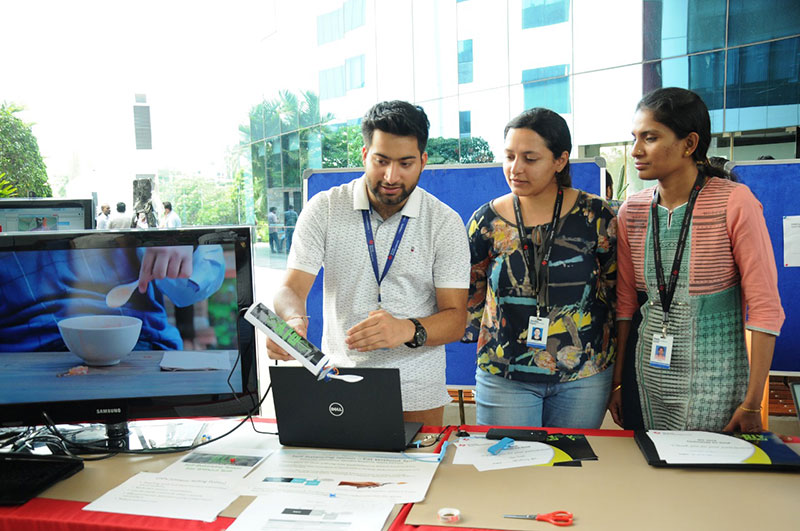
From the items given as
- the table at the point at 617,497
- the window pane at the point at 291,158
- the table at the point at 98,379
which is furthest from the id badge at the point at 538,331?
the window pane at the point at 291,158

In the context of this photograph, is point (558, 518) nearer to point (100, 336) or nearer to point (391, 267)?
point (391, 267)

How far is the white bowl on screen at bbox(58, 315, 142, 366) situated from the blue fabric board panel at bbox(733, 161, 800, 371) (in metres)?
3.06

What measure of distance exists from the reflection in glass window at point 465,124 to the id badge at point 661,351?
8278 mm

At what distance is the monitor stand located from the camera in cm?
172

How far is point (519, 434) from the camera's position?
5.54 feet

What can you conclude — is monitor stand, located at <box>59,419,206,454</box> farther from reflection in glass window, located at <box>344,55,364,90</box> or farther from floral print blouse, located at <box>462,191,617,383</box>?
reflection in glass window, located at <box>344,55,364,90</box>

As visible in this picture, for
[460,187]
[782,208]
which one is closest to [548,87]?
[782,208]

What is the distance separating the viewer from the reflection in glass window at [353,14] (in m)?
11.2

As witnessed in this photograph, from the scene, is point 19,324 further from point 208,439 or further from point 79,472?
point 208,439

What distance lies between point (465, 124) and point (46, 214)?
7.81m

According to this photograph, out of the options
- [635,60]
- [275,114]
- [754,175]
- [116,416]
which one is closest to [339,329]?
[116,416]

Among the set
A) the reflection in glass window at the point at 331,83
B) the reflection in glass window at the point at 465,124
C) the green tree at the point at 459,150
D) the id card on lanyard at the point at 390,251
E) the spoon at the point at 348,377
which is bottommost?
the spoon at the point at 348,377

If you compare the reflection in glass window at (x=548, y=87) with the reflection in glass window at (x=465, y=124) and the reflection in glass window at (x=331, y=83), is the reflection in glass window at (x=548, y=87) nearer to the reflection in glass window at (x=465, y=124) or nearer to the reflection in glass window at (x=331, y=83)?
the reflection in glass window at (x=465, y=124)

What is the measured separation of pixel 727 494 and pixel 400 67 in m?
9.91
